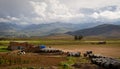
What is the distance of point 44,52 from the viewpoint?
5484cm

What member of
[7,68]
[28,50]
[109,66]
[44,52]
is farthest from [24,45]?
[109,66]

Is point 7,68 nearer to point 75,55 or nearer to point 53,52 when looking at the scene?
point 75,55

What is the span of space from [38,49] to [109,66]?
32.4 meters

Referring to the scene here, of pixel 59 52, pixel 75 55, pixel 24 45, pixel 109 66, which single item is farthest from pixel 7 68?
pixel 24 45

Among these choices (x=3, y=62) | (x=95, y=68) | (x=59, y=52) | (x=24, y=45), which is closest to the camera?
(x=95, y=68)

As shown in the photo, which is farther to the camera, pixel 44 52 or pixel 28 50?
pixel 28 50

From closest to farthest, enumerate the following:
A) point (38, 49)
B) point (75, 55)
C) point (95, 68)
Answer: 1. point (95, 68)
2. point (75, 55)
3. point (38, 49)

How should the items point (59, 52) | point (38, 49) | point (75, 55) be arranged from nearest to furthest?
point (75, 55), point (59, 52), point (38, 49)

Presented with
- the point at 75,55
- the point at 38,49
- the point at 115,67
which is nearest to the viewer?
the point at 115,67

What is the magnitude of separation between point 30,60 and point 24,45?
1153 inches

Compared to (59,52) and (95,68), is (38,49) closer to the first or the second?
(59,52)

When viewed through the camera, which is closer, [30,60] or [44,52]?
[30,60]

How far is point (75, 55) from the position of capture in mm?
46438

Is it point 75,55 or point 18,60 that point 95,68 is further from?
point 75,55
